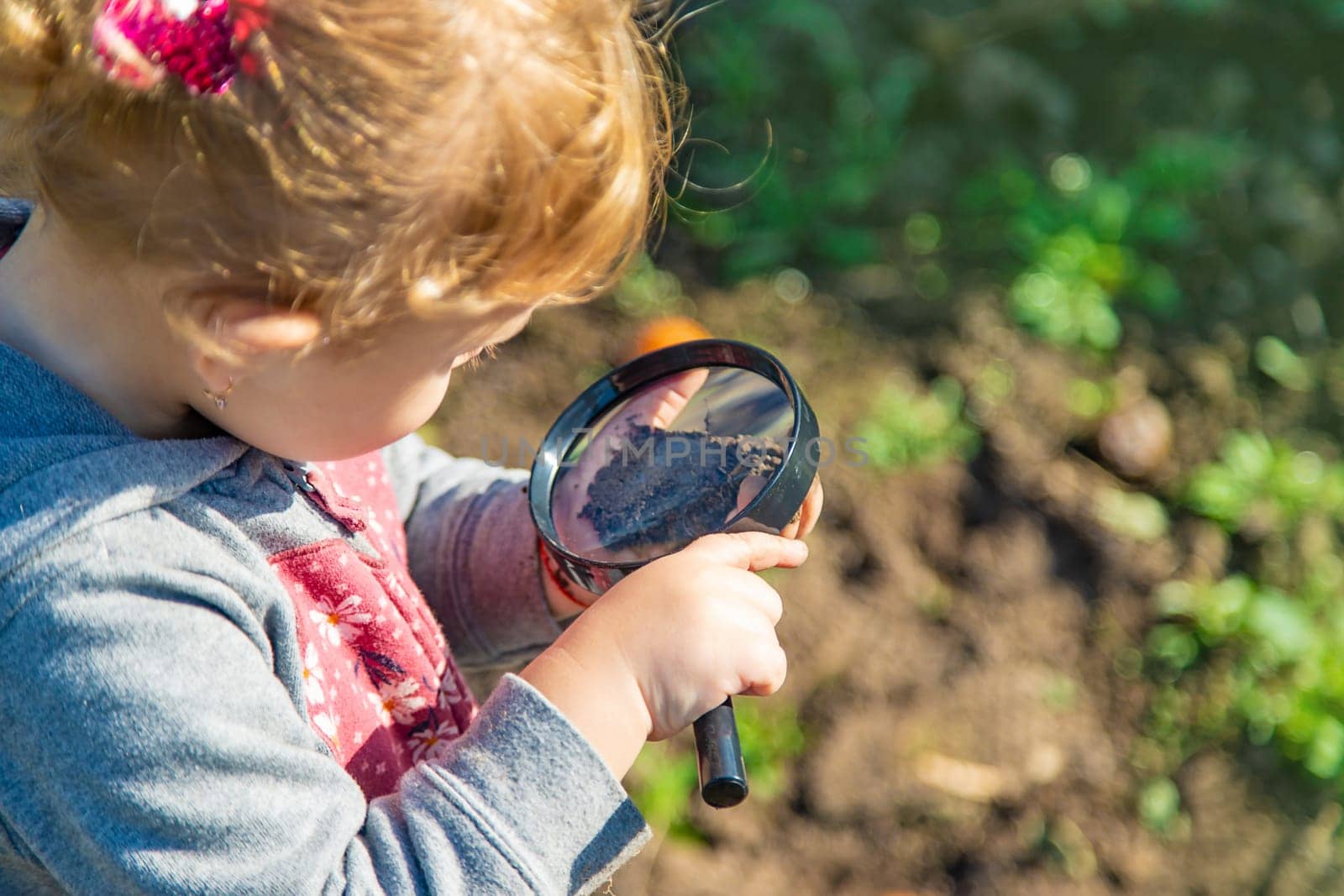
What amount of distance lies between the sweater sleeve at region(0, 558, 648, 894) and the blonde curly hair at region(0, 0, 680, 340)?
0.27m

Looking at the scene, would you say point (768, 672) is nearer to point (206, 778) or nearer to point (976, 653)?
point (206, 778)

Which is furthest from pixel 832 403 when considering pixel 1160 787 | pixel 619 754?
pixel 619 754

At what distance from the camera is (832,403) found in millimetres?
2842

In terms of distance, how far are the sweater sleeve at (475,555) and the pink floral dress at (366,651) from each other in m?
0.17

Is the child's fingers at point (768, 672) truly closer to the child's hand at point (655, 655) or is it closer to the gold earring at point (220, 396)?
the child's hand at point (655, 655)

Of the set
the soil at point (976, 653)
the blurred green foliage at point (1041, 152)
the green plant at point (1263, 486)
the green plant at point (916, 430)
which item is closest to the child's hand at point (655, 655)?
the soil at point (976, 653)

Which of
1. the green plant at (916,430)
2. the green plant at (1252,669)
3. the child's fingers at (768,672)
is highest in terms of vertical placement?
the child's fingers at (768,672)

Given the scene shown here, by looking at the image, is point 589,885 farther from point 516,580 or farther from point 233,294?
point 233,294

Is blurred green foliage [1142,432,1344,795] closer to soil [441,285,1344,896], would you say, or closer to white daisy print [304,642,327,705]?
soil [441,285,1344,896]

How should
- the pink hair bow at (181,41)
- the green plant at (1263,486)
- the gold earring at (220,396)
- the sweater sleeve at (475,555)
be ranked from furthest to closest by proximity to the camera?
the green plant at (1263,486) < the sweater sleeve at (475,555) < the gold earring at (220,396) < the pink hair bow at (181,41)

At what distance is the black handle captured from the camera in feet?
3.87

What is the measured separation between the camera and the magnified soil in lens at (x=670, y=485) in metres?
1.39

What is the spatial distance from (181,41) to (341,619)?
2.01 feet

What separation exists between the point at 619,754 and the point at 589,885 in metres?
0.15
